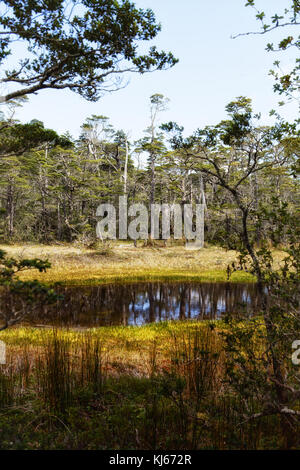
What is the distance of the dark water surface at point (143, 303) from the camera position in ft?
30.9

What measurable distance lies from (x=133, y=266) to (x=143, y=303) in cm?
728

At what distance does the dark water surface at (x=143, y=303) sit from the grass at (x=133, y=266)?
913mm

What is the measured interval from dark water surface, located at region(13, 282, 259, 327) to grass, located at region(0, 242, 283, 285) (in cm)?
91

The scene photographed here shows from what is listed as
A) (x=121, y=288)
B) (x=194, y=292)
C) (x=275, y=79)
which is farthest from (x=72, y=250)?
(x=275, y=79)

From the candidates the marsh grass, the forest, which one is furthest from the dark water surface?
the marsh grass

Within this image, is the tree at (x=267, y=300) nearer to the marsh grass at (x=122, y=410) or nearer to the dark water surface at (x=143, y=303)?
the marsh grass at (x=122, y=410)

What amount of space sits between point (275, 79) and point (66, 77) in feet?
14.5

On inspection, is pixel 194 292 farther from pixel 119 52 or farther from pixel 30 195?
pixel 30 195

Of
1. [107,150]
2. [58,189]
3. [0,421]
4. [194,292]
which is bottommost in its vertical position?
[194,292]

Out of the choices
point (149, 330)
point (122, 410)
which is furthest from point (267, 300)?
point (149, 330)

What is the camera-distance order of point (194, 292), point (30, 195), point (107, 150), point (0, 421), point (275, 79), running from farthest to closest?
1. point (107, 150)
2. point (30, 195)
3. point (194, 292)
4. point (275, 79)
5. point (0, 421)

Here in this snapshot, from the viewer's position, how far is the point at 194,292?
1338 cm

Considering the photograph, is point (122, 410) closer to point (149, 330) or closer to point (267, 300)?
point (267, 300)

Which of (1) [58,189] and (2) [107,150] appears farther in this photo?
(2) [107,150]
